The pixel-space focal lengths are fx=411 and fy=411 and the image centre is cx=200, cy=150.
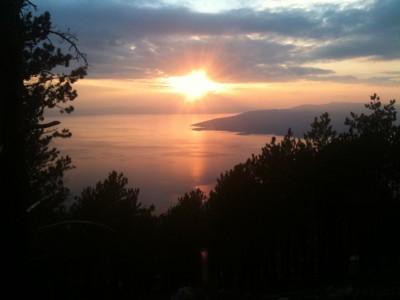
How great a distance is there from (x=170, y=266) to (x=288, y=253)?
9.46 meters

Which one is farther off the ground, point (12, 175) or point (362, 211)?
point (12, 175)

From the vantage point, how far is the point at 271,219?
28234 millimetres

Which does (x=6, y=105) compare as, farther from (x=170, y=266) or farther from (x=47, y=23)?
(x=170, y=266)

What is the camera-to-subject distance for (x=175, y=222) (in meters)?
32.8

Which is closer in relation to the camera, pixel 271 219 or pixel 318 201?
pixel 318 201

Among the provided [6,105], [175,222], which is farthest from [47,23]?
[175,222]

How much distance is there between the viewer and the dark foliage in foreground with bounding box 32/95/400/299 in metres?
25.6

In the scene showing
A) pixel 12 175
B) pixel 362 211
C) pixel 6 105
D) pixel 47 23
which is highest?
pixel 47 23

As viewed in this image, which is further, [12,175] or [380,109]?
[380,109]

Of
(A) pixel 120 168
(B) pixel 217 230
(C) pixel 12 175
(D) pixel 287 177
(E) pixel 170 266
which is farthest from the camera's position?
(A) pixel 120 168

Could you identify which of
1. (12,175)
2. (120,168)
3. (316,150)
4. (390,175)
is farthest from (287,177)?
(120,168)

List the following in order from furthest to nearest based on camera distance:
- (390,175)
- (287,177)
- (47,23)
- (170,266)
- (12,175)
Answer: (170,266)
(287,177)
(390,175)
(47,23)
(12,175)

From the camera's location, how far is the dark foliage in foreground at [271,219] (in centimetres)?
2559

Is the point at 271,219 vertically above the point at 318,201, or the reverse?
the point at 318,201
